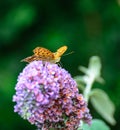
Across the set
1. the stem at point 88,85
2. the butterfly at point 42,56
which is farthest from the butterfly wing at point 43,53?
the stem at point 88,85

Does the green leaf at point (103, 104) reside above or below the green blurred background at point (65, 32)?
below

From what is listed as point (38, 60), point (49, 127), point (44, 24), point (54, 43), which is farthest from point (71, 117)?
point (44, 24)

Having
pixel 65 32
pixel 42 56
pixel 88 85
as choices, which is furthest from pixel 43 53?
pixel 65 32

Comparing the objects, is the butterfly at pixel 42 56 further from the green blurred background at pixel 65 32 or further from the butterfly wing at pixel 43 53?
the green blurred background at pixel 65 32

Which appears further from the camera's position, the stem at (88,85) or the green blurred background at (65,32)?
the green blurred background at (65,32)

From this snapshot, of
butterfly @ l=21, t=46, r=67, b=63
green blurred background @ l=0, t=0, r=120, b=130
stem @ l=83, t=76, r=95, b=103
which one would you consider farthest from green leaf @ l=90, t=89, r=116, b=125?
green blurred background @ l=0, t=0, r=120, b=130

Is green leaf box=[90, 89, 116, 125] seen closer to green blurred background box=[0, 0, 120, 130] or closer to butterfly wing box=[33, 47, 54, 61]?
butterfly wing box=[33, 47, 54, 61]
